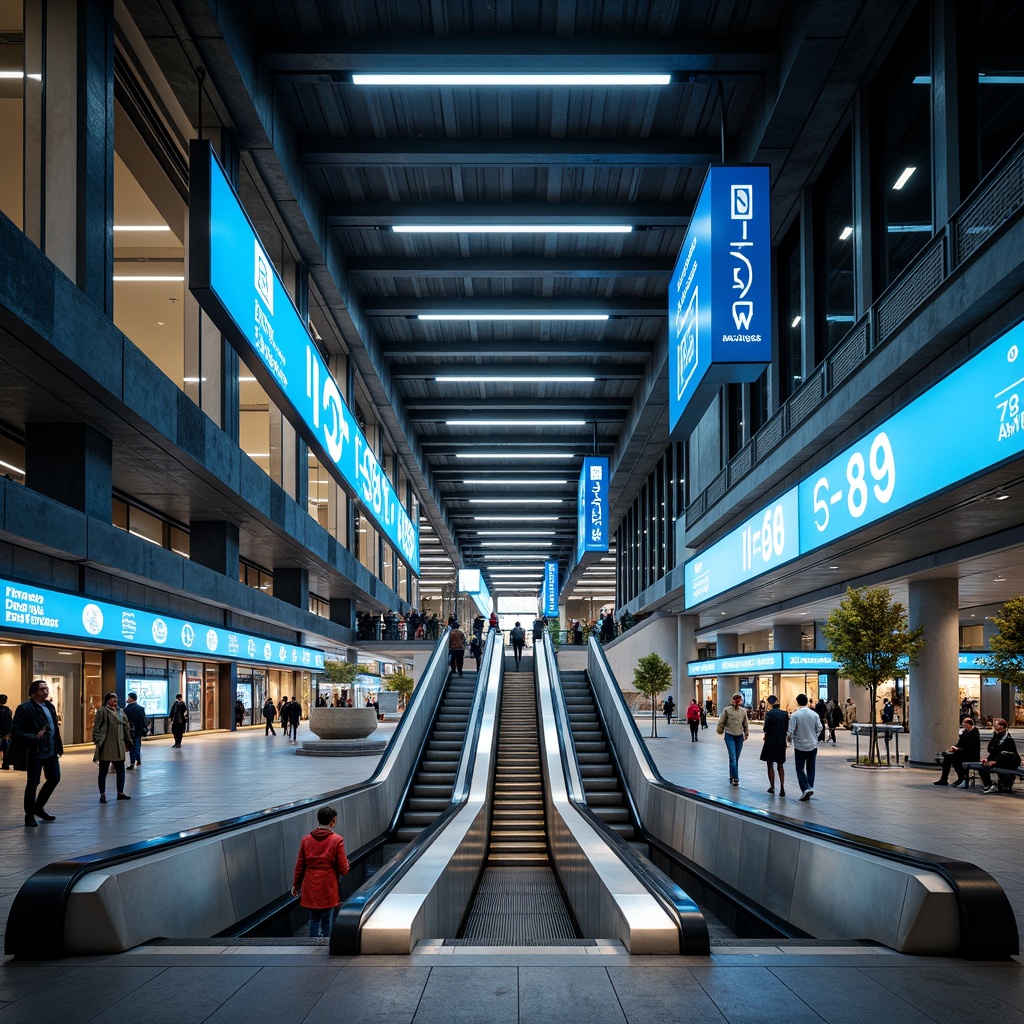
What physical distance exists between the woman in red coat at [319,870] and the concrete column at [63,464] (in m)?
9.00

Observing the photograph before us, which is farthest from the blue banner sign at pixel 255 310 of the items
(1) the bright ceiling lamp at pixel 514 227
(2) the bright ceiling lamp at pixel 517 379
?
(2) the bright ceiling lamp at pixel 517 379

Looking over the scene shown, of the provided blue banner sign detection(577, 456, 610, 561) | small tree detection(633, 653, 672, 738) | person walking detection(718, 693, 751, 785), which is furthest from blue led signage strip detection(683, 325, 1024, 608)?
blue banner sign detection(577, 456, 610, 561)

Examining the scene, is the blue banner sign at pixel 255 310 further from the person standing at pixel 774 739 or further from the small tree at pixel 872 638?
the small tree at pixel 872 638

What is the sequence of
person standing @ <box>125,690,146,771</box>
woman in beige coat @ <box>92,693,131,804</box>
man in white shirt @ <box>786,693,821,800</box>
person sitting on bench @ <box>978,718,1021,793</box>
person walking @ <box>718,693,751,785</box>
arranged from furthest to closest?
person standing @ <box>125,690,146,771</box> < person walking @ <box>718,693,751,785</box> < person sitting on bench @ <box>978,718,1021,793</box> < man in white shirt @ <box>786,693,821,800</box> < woman in beige coat @ <box>92,693,131,804</box>

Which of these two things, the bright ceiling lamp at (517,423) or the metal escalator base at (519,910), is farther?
the bright ceiling lamp at (517,423)

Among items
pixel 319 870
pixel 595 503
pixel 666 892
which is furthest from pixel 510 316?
pixel 666 892

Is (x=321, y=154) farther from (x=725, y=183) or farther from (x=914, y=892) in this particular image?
(x=914, y=892)

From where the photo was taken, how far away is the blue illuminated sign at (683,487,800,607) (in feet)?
59.8

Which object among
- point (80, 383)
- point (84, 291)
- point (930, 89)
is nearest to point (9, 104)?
point (84, 291)

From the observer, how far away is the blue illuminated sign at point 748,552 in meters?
18.2

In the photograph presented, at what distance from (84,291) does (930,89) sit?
40.1 feet

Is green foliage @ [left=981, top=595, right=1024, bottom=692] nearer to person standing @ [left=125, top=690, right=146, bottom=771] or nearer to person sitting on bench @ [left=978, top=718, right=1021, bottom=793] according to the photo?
person sitting on bench @ [left=978, top=718, right=1021, bottom=793]

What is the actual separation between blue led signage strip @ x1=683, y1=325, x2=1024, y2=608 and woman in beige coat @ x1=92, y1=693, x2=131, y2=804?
10.7m

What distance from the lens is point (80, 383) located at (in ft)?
42.1
